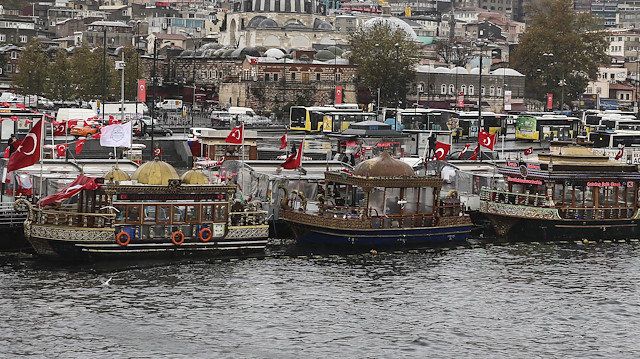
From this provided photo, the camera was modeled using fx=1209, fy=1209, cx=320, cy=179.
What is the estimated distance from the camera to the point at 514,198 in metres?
44.6

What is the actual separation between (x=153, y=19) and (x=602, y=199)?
482ft

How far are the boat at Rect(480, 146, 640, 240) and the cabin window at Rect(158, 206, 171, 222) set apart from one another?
1332 centimetres

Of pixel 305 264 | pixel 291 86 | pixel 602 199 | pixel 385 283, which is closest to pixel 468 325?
pixel 385 283

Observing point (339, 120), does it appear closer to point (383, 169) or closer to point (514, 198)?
point (514, 198)

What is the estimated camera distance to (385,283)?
35.5 metres

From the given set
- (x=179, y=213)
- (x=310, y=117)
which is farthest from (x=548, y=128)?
(x=179, y=213)

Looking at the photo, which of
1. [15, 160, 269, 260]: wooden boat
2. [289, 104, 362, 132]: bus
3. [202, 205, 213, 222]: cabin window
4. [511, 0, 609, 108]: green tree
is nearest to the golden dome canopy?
[15, 160, 269, 260]: wooden boat

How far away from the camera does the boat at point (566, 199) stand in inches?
1722

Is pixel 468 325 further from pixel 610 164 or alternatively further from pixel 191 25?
pixel 191 25

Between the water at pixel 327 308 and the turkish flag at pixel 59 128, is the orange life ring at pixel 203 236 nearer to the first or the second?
the water at pixel 327 308

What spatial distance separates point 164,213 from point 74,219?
2.71 meters

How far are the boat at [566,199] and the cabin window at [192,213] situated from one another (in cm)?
1244

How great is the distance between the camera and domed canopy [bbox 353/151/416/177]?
132 ft

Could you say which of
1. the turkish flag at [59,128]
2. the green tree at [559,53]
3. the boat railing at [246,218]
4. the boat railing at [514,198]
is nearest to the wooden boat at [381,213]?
the boat railing at [246,218]
